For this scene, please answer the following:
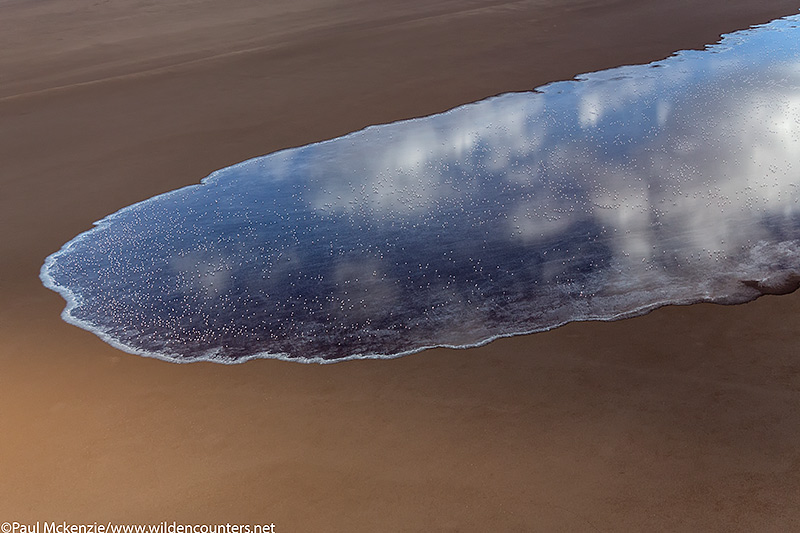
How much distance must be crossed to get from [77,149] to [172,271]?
332 centimetres

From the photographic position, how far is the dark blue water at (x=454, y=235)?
4.55m

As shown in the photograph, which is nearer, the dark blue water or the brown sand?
the brown sand

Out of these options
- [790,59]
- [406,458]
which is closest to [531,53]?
[790,59]

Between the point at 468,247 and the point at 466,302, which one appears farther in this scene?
the point at 468,247

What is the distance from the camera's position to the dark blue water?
4.55m

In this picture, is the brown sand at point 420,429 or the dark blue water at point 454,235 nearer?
the brown sand at point 420,429

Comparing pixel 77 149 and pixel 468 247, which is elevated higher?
pixel 77 149

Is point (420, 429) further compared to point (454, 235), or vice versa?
point (454, 235)

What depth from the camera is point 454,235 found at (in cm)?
561

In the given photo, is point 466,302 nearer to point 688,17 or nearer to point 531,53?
point 531,53

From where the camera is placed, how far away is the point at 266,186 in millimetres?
6758

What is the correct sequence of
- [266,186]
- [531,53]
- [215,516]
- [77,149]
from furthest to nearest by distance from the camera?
[531,53]
[77,149]
[266,186]
[215,516]

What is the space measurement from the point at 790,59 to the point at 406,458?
337 inches

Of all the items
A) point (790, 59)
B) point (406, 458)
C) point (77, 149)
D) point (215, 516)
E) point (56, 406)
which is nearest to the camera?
point (215, 516)
